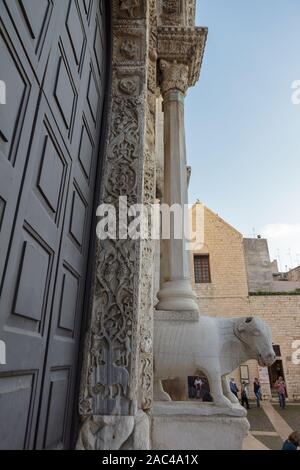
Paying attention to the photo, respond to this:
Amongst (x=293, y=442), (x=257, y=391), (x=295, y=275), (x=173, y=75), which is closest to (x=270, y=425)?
(x=257, y=391)

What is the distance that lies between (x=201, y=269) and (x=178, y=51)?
12.8 m

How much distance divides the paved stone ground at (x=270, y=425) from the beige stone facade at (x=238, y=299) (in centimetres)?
168

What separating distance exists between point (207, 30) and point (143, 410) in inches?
174

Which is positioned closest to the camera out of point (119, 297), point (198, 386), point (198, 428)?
point (119, 297)

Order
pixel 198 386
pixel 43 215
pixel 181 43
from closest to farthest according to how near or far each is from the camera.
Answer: pixel 43 215 → pixel 181 43 → pixel 198 386

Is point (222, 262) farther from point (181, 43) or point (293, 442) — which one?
point (181, 43)

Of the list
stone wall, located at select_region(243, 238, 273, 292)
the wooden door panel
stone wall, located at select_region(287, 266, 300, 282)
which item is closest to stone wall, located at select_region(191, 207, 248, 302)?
stone wall, located at select_region(243, 238, 273, 292)

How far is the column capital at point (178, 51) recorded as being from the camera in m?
3.88

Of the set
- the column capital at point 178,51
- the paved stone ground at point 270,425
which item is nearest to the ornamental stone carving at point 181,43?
the column capital at point 178,51

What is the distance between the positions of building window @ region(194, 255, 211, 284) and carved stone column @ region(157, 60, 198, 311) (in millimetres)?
12352

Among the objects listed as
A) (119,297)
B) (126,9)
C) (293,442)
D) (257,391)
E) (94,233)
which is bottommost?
(257,391)

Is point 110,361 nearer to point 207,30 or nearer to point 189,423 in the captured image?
point 189,423

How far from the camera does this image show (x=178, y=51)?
3938 millimetres

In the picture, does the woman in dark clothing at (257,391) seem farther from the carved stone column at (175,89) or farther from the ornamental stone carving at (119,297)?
the ornamental stone carving at (119,297)
